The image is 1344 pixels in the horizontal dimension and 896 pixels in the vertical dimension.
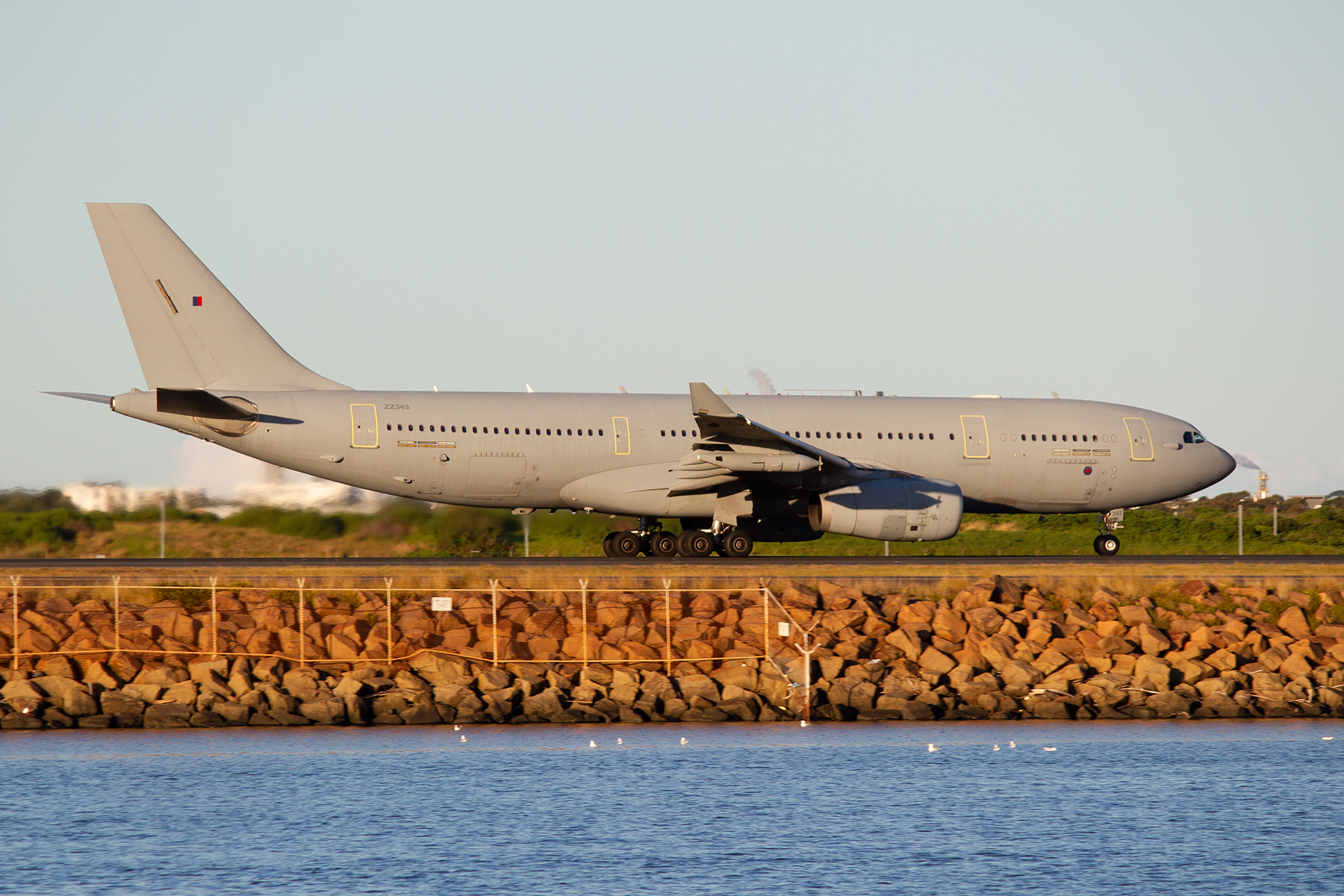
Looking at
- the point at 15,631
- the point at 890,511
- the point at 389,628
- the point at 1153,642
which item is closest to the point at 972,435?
A: the point at 890,511

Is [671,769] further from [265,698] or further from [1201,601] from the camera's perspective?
[1201,601]

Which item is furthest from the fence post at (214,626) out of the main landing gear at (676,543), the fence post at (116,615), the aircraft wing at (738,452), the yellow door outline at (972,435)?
the yellow door outline at (972,435)

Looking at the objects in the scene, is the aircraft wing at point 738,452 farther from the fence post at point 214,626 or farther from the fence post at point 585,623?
the fence post at point 214,626

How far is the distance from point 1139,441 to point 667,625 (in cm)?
1428

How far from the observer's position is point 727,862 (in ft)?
55.2

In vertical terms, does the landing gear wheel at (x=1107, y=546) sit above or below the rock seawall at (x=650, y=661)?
above

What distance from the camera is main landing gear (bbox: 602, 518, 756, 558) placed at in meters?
30.1

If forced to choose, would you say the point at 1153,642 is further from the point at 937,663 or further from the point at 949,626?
the point at 937,663

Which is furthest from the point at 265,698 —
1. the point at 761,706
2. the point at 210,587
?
the point at 761,706

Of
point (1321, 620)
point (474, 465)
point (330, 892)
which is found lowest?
point (330, 892)

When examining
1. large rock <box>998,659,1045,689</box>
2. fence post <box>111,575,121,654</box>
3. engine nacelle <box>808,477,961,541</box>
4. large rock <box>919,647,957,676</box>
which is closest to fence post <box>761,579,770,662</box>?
large rock <box>919,647,957,676</box>

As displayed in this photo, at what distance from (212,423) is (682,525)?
9.61 meters

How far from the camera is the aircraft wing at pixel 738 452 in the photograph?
2756cm

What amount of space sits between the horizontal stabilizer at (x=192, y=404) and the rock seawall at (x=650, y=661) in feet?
13.5
